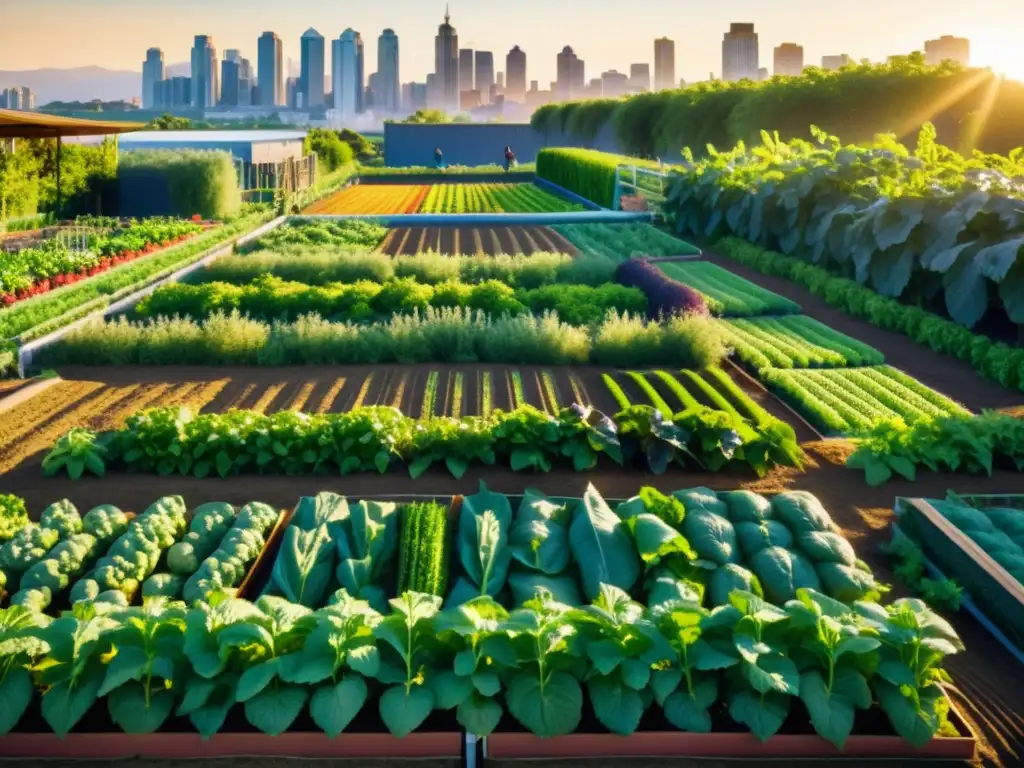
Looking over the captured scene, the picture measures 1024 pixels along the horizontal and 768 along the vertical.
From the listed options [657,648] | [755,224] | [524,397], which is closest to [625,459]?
[524,397]

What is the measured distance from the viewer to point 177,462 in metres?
7.08

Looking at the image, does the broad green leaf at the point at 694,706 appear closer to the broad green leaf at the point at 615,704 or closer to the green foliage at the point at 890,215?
the broad green leaf at the point at 615,704

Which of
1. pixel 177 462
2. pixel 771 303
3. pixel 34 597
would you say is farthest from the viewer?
pixel 771 303

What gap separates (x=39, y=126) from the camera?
2233 cm

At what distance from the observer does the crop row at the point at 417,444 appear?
7004 mm

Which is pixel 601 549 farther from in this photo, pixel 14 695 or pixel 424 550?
pixel 14 695

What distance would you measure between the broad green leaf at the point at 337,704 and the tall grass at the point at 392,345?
7.02 metres

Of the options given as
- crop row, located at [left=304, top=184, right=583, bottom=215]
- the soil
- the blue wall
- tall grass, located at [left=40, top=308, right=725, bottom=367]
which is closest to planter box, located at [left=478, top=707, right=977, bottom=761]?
tall grass, located at [left=40, top=308, right=725, bottom=367]

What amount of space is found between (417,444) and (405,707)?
3.56 metres

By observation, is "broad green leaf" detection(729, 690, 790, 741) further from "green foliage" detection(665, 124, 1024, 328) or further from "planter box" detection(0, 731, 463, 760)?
"green foliage" detection(665, 124, 1024, 328)

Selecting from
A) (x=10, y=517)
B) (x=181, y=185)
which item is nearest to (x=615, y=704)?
(x=10, y=517)

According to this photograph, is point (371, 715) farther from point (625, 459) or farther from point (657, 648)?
point (625, 459)

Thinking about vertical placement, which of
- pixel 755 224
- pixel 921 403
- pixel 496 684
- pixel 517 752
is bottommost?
pixel 517 752

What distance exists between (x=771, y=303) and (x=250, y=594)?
9.77 meters
